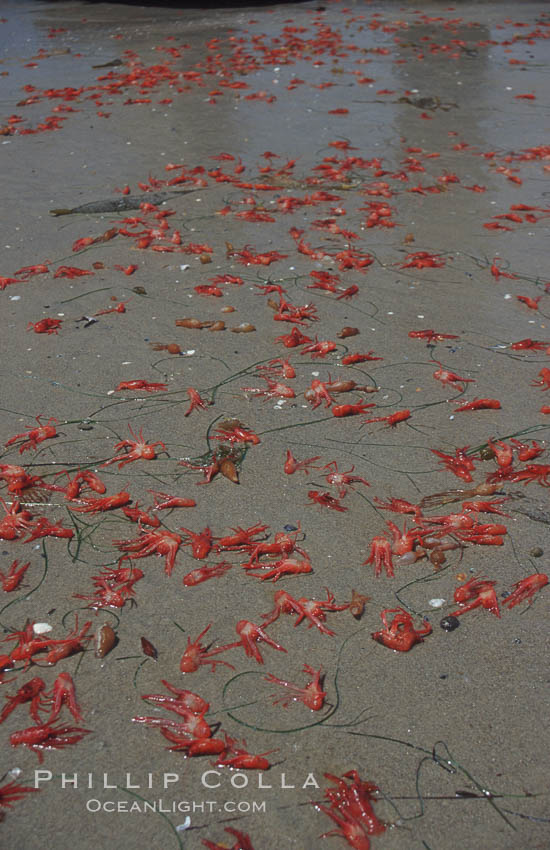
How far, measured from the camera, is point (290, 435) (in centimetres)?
402

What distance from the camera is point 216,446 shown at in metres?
3.93

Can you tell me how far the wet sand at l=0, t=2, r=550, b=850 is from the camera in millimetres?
2410

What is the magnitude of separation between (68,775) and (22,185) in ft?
22.0

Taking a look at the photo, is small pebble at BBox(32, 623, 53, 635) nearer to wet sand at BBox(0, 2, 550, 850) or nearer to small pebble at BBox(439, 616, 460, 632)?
wet sand at BBox(0, 2, 550, 850)

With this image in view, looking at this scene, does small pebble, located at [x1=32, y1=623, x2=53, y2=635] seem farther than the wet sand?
Yes

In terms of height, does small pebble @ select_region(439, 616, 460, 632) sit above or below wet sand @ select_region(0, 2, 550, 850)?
below

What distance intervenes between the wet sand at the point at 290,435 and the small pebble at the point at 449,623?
35 millimetres

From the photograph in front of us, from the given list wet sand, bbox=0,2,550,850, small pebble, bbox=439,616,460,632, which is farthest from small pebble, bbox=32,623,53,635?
small pebble, bbox=439,616,460,632

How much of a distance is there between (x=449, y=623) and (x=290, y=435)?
4.69ft

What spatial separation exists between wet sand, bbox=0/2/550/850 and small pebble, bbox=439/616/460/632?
0.03 m

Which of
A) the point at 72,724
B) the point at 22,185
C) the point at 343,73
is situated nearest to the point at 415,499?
the point at 72,724

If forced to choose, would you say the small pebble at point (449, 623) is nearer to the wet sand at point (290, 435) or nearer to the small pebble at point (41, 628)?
the wet sand at point (290, 435)

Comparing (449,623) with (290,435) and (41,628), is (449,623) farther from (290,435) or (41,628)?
(41,628)

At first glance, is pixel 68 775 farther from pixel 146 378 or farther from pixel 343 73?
pixel 343 73
